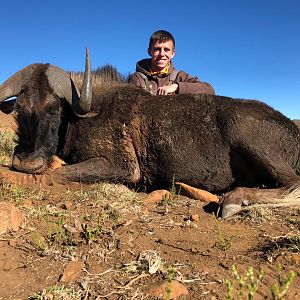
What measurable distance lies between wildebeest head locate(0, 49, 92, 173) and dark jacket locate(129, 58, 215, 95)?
1.65 meters

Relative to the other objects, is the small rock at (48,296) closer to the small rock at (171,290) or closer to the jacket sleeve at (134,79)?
the small rock at (171,290)

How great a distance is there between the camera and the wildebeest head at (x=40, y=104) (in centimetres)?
492

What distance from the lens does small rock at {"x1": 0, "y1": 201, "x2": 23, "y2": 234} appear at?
3.14 metres

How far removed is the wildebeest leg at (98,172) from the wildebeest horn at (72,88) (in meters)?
0.74

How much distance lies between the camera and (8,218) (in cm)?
318

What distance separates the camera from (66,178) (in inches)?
189

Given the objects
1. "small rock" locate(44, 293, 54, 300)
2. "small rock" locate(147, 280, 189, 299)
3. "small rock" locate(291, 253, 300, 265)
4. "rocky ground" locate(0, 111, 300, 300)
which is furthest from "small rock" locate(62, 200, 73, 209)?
"small rock" locate(291, 253, 300, 265)

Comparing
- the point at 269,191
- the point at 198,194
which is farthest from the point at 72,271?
the point at 269,191

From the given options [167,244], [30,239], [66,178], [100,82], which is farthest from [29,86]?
[167,244]

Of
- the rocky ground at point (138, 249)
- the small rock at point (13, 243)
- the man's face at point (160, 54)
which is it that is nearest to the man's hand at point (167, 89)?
the man's face at point (160, 54)

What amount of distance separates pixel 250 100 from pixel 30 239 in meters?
3.40

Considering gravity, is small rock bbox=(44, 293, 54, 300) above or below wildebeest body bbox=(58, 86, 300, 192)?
below

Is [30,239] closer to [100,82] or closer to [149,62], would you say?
[100,82]

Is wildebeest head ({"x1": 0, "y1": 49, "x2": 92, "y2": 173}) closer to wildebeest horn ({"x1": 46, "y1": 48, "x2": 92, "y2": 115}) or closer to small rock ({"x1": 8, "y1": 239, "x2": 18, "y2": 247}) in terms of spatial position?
wildebeest horn ({"x1": 46, "y1": 48, "x2": 92, "y2": 115})
